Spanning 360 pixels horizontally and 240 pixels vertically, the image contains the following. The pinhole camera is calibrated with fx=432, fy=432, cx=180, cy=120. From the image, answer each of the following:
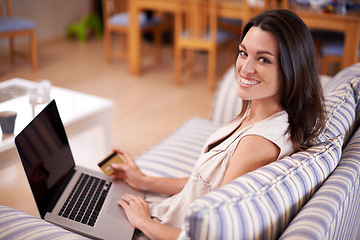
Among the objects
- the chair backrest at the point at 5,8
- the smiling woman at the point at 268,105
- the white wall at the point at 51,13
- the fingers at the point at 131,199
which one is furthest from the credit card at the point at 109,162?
the white wall at the point at 51,13

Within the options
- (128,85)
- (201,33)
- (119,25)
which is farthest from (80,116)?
(119,25)

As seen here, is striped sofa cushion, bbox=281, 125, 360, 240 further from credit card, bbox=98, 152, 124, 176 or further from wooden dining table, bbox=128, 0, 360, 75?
wooden dining table, bbox=128, 0, 360, 75

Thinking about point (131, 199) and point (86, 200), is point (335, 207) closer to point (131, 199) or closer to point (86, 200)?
A: point (131, 199)

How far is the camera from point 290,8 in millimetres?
3674

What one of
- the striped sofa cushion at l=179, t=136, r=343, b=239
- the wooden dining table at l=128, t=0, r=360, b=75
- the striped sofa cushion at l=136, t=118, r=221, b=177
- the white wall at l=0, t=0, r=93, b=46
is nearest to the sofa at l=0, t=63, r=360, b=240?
the striped sofa cushion at l=179, t=136, r=343, b=239

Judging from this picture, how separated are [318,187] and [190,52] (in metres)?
3.55

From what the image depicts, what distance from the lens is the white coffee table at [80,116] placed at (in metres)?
2.01

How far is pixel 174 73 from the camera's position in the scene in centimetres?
442

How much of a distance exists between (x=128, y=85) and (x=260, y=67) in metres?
3.03

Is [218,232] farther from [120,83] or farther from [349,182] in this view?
[120,83]

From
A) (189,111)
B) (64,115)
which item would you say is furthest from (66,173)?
(189,111)

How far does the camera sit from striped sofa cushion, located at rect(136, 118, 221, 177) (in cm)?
179

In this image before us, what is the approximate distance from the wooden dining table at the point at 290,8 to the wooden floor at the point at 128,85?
31 centimetres

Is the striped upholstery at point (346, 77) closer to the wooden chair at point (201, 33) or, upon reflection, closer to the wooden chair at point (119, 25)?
the wooden chair at point (201, 33)
